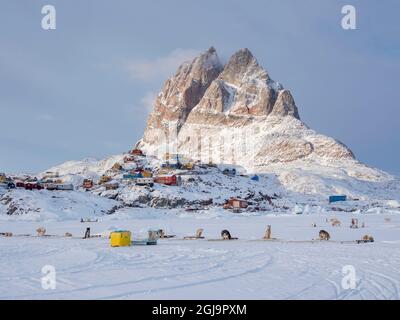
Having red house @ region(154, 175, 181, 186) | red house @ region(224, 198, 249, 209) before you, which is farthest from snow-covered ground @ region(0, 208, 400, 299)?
red house @ region(154, 175, 181, 186)

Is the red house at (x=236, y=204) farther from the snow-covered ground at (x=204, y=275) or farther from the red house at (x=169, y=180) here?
the snow-covered ground at (x=204, y=275)

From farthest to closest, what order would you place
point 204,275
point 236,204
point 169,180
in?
point 169,180, point 236,204, point 204,275

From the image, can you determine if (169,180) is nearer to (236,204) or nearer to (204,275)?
(236,204)

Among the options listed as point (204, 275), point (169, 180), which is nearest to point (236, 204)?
point (169, 180)

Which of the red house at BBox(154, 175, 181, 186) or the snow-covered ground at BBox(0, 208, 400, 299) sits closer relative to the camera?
the snow-covered ground at BBox(0, 208, 400, 299)

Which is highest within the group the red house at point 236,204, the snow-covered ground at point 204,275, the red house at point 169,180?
the red house at point 169,180

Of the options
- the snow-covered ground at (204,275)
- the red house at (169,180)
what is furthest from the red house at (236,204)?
the snow-covered ground at (204,275)

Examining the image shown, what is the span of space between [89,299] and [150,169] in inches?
4112

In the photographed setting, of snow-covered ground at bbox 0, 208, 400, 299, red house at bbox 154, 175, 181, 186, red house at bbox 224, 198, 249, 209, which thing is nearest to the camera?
snow-covered ground at bbox 0, 208, 400, 299

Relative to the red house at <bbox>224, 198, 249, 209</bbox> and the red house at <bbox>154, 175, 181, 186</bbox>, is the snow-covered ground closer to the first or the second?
the red house at <bbox>224, 198, 249, 209</bbox>

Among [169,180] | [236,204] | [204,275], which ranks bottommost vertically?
[204,275]

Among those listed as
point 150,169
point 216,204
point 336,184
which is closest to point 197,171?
point 150,169

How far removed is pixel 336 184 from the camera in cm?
12294
